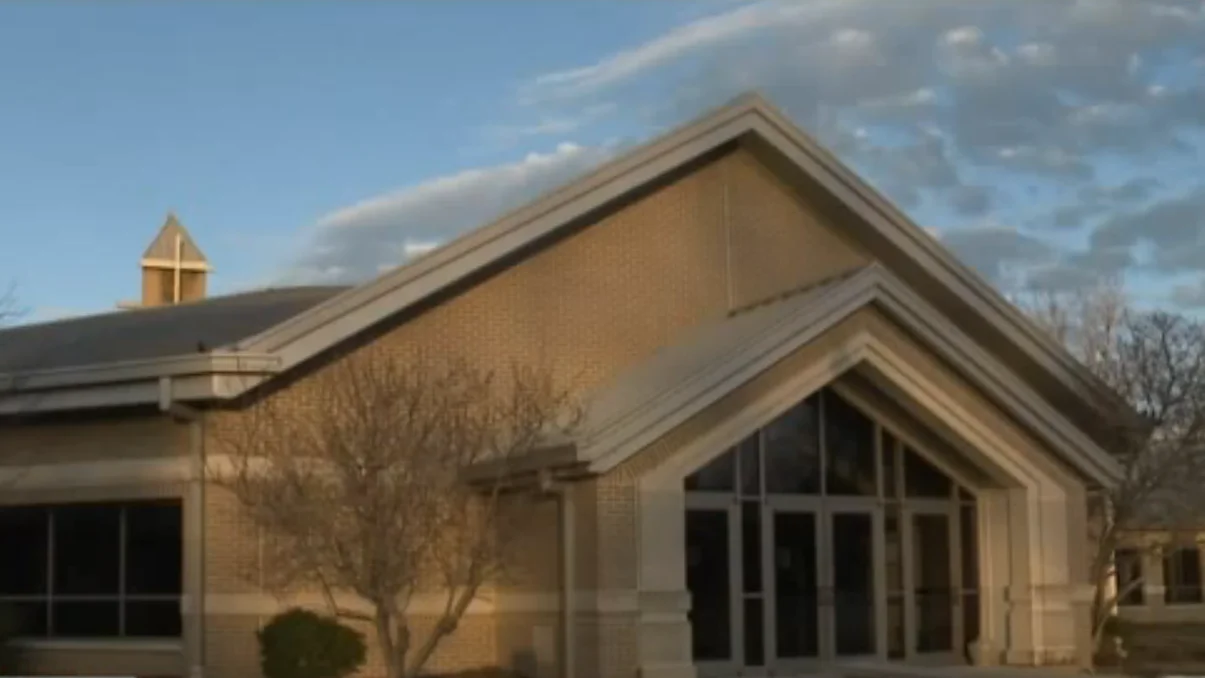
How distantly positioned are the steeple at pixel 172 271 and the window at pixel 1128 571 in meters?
20.2

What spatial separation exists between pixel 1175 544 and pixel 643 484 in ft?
57.7

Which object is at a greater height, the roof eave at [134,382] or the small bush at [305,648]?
the roof eave at [134,382]

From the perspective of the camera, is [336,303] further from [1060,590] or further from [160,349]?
[1060,590]

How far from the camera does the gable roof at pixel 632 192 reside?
22297 millimetres

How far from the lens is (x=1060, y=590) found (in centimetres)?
2612

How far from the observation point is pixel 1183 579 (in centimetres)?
5191

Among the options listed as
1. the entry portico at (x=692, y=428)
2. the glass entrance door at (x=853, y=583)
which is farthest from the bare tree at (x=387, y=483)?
the glass entrance door at (x=853, y=583)

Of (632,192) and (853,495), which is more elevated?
(632,192)

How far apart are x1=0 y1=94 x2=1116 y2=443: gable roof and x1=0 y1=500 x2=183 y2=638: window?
218 centimetres

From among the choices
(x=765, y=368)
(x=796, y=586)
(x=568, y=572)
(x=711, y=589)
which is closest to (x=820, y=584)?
(x=796, y=586)

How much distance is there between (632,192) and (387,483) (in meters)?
7.67

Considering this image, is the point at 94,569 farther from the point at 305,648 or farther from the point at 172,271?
the point at 172,271

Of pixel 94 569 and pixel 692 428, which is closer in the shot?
pixel 692 428

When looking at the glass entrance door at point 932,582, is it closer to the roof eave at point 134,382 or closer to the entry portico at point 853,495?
the entry portico at point 853,495
